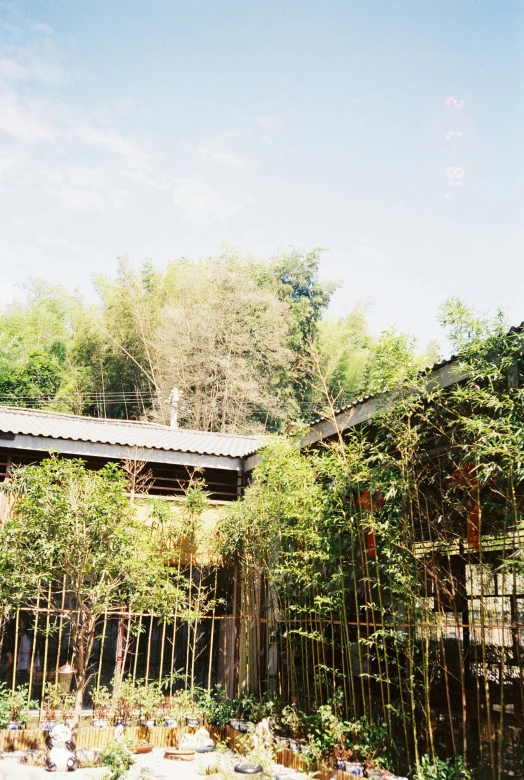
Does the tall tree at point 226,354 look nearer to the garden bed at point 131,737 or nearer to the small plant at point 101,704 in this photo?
the small plant at point 101,704

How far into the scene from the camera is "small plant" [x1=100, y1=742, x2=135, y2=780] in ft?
17.5

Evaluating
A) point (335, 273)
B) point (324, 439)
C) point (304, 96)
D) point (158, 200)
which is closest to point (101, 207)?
point (158, 200)

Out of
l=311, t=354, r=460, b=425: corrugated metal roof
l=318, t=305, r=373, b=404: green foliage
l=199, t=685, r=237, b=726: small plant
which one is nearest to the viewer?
l=311, t=354, r=460, b=425: corrugated metal roof

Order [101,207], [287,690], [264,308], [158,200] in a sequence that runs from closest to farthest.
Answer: [287,690] → [158,200] → [101,207] → [264,308]

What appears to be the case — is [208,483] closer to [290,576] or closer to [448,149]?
[290,576]

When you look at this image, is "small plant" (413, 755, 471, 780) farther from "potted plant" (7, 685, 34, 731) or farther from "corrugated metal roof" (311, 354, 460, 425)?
"potted plant" (7, 685, 34, 731)

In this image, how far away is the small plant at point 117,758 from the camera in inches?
210

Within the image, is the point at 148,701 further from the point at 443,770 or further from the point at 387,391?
the point at 387,391

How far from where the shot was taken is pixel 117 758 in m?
5.42

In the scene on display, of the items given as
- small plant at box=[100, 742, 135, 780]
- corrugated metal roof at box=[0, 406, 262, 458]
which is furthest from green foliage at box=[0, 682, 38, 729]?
corrugated metal roof at box=[0, 406, 262, 458]

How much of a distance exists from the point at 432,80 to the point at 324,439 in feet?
10.3

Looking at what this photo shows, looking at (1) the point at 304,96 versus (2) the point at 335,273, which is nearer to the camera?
(1) the point at 304,96

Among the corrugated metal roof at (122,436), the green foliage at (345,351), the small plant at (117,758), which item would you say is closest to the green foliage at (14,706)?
the small plant at (117,758)

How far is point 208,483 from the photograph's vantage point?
8.04m
